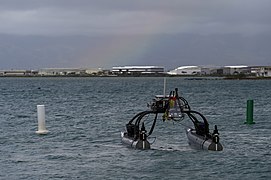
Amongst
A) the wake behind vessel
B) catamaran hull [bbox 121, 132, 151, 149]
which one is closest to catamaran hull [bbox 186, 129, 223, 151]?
the wake behind vessel

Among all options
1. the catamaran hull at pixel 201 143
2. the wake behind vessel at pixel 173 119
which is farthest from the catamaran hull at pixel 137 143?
the catamaran hull at pixel 201 143

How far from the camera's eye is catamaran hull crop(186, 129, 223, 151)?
1176 inches

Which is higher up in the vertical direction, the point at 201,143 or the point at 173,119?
the point at 173,119

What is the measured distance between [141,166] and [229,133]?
1559 centimetres

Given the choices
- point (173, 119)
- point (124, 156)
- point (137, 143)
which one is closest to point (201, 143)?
point (173, 119)

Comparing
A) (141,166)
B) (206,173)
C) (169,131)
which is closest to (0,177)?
(141,166)

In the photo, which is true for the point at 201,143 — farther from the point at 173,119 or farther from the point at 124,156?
the point at 124,156

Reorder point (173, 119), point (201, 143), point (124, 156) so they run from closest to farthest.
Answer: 1. point (124, 156)
2. point (201, 143)
3. point (173, 119)

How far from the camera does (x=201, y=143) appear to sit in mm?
30844

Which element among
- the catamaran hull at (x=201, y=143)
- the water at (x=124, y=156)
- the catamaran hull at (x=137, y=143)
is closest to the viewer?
the water at (x=124, y=156)

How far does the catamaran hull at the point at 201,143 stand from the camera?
29875 mm

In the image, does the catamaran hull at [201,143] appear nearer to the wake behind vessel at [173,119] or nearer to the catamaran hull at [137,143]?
the wake behind vessel at [173,119]

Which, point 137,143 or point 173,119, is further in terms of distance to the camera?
point 173,119

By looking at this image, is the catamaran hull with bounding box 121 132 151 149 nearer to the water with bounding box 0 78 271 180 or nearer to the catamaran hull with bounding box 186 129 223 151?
the water with bounding box 0 78 271 180
